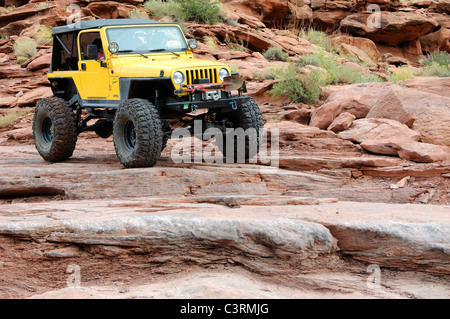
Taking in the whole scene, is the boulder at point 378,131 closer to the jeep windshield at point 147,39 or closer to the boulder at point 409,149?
the boulder at point 409,149

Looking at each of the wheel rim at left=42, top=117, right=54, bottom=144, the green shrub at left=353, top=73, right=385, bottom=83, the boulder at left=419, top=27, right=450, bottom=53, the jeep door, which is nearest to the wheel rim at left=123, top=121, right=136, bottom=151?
the jeep door

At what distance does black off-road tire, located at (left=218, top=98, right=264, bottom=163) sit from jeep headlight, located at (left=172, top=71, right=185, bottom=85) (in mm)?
1230

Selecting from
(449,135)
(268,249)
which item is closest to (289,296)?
(268,249)

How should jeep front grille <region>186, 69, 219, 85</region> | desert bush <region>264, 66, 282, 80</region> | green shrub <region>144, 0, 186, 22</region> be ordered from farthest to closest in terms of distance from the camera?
green shrub <region>144, 0, 186, 22</region> < desert bush <region>264, 66, 282, 80</region> < jeep front grille <region>186, 69, 219, 85</region>

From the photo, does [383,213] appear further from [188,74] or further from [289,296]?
[188,74]

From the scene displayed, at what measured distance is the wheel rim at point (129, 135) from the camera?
7914 mm

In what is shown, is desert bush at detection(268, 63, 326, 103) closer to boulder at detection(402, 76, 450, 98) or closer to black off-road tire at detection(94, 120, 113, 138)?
boulder at detection(402, 76, 450, 98)

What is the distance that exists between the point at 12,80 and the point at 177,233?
13.2 meters

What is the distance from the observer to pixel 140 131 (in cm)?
739

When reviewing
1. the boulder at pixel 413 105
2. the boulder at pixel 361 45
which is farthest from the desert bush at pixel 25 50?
the boulder at pixel 361 45

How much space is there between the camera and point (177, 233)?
17.4 feet

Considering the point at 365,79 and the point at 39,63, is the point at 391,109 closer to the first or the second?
the point at 365,79

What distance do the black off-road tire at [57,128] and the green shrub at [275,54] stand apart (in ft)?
34.3

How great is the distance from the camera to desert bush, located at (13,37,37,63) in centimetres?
1741
